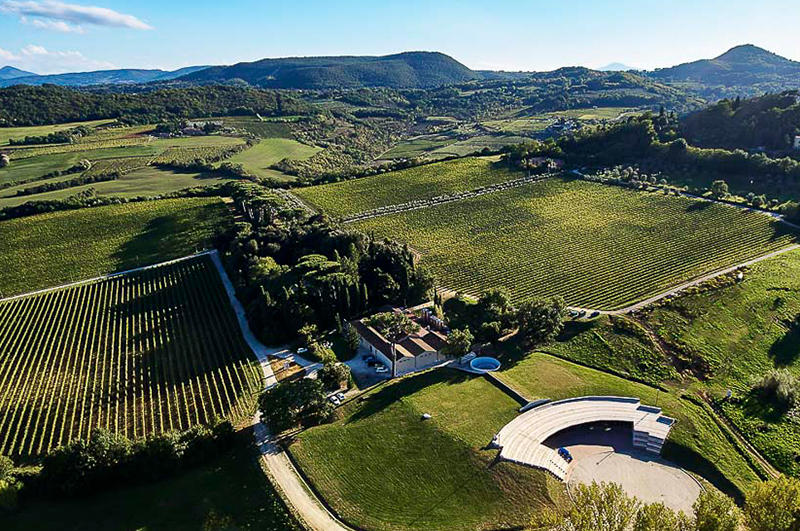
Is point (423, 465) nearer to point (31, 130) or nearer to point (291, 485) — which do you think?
point (291, 485)

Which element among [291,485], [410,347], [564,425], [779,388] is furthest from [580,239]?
[291,485]

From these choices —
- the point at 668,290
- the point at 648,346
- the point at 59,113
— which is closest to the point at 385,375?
the point at 648,346

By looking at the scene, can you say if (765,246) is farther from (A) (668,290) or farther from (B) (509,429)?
(B) (509,429)

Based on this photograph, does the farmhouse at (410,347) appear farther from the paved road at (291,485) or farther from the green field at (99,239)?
the green field at (99,239)

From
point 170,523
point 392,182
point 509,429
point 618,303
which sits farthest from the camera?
point 392,182

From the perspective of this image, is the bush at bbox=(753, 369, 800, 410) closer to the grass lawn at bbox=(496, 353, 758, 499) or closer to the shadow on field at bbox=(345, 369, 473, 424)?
the grass lawn at bbox=(496, 353, 758, 499)

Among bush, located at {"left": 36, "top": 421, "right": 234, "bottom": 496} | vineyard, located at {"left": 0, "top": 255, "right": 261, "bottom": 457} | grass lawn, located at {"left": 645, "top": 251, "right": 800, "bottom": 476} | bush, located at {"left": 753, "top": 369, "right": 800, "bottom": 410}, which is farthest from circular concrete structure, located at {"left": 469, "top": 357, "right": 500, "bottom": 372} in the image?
bush, located at {"left": 36, "top": 421, "right": 234, "bottom": 496}

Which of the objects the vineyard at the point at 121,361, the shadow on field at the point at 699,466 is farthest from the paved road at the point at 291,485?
the shadow on field at the point at 699,466

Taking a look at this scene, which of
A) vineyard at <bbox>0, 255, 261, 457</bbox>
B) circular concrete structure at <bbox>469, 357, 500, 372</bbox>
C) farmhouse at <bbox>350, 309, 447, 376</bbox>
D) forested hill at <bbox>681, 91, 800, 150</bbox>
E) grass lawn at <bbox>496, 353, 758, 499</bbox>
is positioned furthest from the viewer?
forested hill at <bbox>681, 91, 800, 150</bbox>
